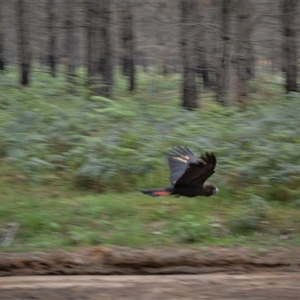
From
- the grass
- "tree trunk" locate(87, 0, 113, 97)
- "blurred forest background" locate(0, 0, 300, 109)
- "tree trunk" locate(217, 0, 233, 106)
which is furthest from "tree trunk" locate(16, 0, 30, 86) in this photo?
the grass

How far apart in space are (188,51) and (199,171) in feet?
27.1

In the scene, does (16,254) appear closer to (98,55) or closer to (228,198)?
(228,198)

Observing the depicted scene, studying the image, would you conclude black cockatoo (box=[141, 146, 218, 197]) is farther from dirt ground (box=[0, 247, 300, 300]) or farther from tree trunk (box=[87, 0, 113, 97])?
tree trunk (box=[87, 0, 113, 97])

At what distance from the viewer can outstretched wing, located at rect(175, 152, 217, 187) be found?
654 centimetres

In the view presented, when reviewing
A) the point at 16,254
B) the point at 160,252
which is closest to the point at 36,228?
the point at 16,254

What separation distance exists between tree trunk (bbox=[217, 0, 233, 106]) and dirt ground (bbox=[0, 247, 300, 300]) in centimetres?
805

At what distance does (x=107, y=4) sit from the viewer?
16.0 meters

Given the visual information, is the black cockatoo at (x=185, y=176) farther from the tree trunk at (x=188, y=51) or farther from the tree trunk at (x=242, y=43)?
the tree trunk at (x=242, y=43)

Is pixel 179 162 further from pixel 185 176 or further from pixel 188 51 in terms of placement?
pixel 188 51

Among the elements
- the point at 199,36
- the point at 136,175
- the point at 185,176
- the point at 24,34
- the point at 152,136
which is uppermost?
the point at 199,36

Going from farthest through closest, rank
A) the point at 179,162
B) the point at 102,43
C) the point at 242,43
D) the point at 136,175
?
the point at 102,43 → the point at 242,43 → the point at 136,175 → the point at 179,162

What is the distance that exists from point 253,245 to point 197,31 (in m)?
7.96

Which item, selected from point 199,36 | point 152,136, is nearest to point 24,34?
point 199,36

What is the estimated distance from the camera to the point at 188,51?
48.3ft
